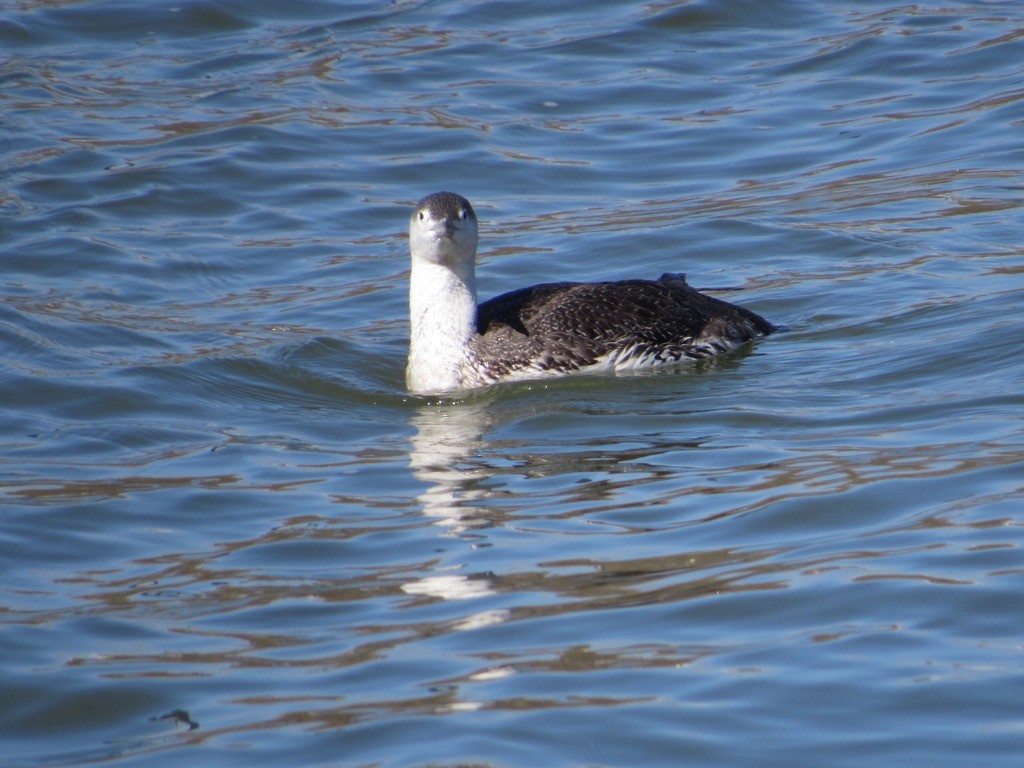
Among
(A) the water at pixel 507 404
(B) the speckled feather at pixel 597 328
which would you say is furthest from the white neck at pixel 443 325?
(A) the water at pixel 507 404

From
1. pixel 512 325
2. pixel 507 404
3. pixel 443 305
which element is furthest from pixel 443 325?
pixel 507 404

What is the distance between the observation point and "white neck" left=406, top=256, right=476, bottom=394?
9.63 meters

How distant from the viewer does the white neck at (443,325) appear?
9.63m

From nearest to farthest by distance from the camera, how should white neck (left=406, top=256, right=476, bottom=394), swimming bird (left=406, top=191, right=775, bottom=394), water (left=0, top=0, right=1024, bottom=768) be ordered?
water (left=0, top=0, right=1024, bottom=768)
swimming bird (left=406, top=191, right=775, bottom=394)
white neck (left=406, top=256, right=476, bottom=394)

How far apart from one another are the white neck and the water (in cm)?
24

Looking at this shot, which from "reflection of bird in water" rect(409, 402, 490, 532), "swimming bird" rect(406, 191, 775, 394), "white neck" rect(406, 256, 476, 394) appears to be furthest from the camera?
"white neck" rect(406, 256, 476, 394)

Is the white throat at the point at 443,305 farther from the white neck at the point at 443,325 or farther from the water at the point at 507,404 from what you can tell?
the water at the point at 507,404

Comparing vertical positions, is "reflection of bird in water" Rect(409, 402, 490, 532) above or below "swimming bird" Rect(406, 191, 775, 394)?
below

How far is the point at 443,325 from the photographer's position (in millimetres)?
9688

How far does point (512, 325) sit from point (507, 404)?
0.60m

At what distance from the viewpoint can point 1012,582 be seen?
5.80m

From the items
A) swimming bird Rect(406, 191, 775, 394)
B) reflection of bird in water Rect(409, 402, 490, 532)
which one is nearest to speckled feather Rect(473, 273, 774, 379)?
swimming bird Rect(406, 191, 775, 394)

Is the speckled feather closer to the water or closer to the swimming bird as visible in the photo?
the swimming bird

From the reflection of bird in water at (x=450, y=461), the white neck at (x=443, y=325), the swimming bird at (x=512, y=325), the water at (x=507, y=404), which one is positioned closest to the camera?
the water at (x=507, y=404)
